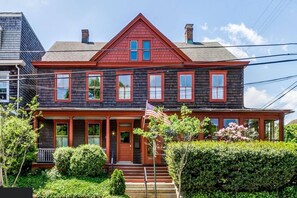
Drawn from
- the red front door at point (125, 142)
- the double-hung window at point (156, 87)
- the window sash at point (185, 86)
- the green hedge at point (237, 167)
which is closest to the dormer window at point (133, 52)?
the double-hung window at point (156, 87)

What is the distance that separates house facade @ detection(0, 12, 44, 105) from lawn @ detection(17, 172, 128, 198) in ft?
18.8

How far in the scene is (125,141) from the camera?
2159 centimetres

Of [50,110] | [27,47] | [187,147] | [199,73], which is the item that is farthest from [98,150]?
[27,47]

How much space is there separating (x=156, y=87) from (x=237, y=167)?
8509 millimetres

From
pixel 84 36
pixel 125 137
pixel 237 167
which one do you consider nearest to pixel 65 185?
pixel 125 137

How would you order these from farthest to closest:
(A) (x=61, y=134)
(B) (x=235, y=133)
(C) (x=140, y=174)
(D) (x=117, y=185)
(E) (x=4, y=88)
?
1. (A) (x=61, y=134)
2. (E) (x=4, y=88)
3. (B) (x=235, y=133)
4. (C) (x=140, y=174)
5. (D) (x=117, y=185)

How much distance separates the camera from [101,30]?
50.1 feet

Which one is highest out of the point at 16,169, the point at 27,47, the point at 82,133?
the point at 27,47

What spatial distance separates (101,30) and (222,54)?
404 inches

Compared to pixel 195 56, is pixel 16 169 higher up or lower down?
lower down

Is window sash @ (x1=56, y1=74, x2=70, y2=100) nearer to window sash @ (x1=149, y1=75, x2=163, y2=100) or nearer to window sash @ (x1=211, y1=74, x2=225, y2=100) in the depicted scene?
window sash @ (x1=149, y1=75, x2=163, y2=100)

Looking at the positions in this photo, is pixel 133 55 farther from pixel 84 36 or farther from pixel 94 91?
pixel 84 36

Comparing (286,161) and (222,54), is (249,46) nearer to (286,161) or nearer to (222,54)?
(286,161)

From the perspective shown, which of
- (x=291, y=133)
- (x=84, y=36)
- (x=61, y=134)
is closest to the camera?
(x=61, y=134)
